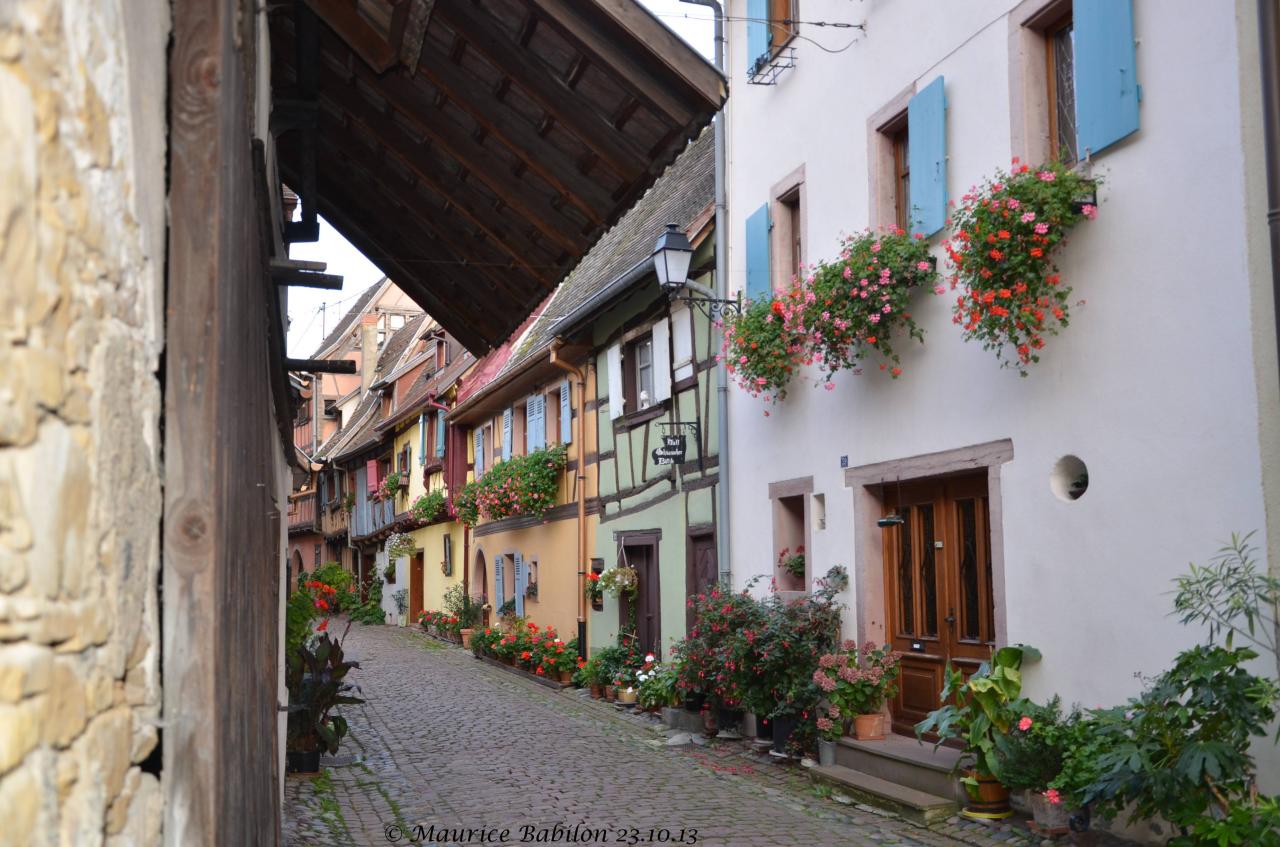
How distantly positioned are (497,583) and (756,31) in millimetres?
12990

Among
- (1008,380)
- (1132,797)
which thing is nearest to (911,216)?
(1008,380)

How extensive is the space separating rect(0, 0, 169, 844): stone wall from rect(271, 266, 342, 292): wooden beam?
226 cm

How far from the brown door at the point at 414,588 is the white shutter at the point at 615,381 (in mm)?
16014

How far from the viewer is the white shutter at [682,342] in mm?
13141

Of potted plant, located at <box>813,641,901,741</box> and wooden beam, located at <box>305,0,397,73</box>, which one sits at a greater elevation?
wooden beam, located at <box>305,0,397,73</box>

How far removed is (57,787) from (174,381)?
80 centimetres

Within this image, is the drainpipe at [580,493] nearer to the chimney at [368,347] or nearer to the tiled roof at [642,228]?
the tiled roof at [642,228]

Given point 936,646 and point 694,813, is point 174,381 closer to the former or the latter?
point 694,813

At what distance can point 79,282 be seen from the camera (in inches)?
62.7

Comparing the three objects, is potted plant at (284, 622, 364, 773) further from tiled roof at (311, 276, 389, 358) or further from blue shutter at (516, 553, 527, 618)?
tiled roof at (311, 276, 389, 358)

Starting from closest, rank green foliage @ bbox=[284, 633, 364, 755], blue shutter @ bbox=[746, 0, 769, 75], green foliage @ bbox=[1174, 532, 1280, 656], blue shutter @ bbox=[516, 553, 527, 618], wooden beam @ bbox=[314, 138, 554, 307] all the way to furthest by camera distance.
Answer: green foliage @ bbox=[1174, 532, 1280, 656] < wooden beam @ bbox=[314, 138, 554, 307] < green foliage @ bbox=[284, 633, 364, 755] < blue shutter @ bbox=[746, 0, 769, 75] < blue shutter @ bbox=[516, 553, 527, 618]

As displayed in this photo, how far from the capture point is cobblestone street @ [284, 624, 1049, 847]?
24.3ft

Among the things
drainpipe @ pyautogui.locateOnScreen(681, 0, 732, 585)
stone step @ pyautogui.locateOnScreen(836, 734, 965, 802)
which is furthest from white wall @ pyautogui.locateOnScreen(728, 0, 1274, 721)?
drainpipe @ pyautogui.locateOnScreen(681, 0, 732, 585)

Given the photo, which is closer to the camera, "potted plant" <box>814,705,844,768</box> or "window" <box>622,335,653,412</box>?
"potted plant" <box>814,705,844,768</box>
